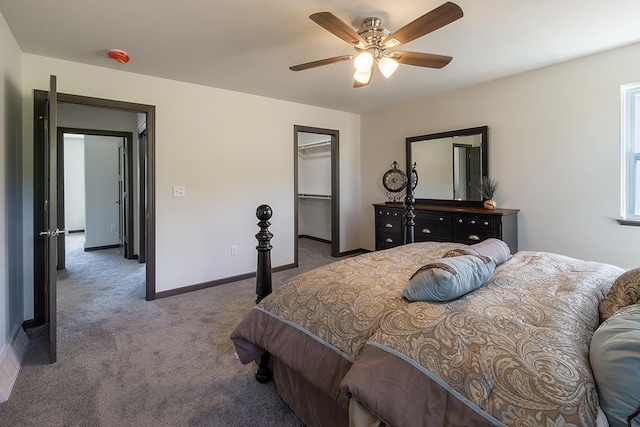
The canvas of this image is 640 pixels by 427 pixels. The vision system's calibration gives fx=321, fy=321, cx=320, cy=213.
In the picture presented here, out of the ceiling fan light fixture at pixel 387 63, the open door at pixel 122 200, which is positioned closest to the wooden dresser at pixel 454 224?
the ceiling fan light fixture at pixel 387 63

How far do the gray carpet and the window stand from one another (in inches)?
132

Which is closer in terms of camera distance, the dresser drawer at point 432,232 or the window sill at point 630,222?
the window sill at point 630,222

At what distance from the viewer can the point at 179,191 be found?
3596 millimetres

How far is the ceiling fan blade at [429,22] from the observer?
1685mm

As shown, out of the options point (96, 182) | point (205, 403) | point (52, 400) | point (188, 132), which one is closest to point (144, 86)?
point (188, 132)

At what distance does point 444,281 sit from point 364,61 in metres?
1.61

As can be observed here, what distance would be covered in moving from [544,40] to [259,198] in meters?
3.31

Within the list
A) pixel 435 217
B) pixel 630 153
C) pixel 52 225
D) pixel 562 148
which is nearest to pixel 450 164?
pixel 435 217

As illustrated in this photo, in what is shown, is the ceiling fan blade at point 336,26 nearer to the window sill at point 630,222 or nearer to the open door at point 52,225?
the open door at point 52,225

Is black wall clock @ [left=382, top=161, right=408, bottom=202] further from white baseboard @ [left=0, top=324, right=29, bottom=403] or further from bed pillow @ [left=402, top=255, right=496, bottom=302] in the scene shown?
white baseboard @ [left=0, top=324, right=29, bottom=403]

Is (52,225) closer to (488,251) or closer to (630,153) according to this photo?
(488,251)

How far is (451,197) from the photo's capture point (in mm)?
4168

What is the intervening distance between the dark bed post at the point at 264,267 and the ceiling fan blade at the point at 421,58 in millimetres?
1449

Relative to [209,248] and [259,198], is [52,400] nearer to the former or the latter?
[209,248]
